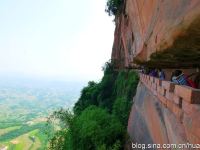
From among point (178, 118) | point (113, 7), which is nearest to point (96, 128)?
point (178, 118)

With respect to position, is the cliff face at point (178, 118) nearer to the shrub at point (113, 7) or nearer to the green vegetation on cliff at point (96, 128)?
the green vegetation on cliff at point (96, 128)

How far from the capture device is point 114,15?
36656 mm

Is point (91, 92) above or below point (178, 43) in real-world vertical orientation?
below

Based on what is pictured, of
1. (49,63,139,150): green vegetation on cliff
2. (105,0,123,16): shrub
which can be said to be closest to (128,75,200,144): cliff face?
(49,63,139,150): green vegetation on cliff

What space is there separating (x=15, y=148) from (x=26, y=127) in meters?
36.9

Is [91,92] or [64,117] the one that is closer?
[64,117]

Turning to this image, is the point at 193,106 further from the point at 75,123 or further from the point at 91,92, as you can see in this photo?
the point at 91,92

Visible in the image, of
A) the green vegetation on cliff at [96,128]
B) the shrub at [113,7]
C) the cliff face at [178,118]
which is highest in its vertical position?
the shrub at [113,7]

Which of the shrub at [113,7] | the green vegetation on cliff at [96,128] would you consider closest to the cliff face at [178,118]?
the green vegetation on cliff at [96,128]

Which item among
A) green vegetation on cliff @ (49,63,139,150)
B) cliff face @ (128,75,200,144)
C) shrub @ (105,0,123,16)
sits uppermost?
shrub @ (105,0,123,16)

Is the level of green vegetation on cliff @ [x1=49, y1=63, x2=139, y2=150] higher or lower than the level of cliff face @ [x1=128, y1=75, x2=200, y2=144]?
lower

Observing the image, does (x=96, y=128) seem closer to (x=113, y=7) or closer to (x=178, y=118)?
(x=178, y=118)

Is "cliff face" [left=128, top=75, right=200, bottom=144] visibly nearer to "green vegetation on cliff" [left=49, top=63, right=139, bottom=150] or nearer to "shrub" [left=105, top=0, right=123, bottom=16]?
"green vegetation on cliff" [left=49, top=63, right=139, bottom=150]

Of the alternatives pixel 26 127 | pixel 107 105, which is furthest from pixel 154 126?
pixel 26 127
